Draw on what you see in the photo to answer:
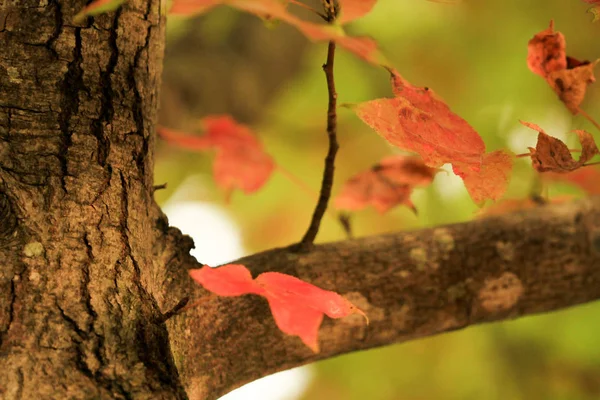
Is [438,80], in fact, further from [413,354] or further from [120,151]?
[120,151]

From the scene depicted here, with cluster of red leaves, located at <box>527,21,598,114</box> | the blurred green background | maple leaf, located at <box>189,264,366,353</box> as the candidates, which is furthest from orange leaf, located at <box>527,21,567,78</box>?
the blurred green background

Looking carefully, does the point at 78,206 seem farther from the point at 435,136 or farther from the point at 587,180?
the point at 587,180

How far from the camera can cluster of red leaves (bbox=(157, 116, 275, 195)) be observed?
102 centimetres

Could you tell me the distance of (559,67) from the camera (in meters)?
0.64

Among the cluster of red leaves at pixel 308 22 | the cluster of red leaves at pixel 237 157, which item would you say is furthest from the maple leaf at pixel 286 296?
the cluster of red leaves at pixel 237 157

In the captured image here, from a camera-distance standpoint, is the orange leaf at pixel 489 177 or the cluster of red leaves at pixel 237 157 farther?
the cluster of red leaves at pixel 237 157

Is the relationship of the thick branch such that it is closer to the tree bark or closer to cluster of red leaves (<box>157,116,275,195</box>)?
the tree bark

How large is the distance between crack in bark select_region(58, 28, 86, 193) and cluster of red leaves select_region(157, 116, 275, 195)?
0.47 meters

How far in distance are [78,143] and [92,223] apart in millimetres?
71

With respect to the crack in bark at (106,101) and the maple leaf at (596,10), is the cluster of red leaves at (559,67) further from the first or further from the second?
the crack in bark at (106,101)

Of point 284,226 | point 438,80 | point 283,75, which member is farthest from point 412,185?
point 284,226

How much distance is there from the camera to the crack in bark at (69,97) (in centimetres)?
52

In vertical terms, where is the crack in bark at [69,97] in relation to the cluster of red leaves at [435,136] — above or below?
above

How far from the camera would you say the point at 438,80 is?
186 cm
